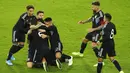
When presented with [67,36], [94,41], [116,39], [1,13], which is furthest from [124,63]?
[1,13]

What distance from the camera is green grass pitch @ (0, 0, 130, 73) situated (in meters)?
9.31

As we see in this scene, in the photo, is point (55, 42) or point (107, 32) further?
point (55, 42)

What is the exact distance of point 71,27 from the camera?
12719 millimetres

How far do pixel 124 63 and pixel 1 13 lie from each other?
21.7 feet

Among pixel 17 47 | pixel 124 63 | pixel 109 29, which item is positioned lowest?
pixel 124 63

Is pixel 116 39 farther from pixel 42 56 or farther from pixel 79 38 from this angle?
pixel 42 56

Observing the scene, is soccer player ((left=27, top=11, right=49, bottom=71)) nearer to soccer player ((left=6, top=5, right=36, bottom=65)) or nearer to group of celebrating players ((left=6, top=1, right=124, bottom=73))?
group of celebrating players ((left=6, top=1, right=124, bottom=73))

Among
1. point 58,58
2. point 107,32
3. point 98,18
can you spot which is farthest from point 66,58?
point 107,32

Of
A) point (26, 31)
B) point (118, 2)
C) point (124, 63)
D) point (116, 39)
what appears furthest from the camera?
point (118, 2)

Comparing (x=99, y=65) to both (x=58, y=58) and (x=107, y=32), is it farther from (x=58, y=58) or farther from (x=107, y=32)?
(x=58, y=58)

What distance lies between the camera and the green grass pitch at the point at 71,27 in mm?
9312

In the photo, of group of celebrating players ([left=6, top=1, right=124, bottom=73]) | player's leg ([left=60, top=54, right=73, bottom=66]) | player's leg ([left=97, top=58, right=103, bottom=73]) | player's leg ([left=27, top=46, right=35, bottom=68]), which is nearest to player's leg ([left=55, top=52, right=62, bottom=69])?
group of celebrating players ([left=6, top=1, right=124, bottom=73])

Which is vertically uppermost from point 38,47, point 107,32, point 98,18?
point 98,18

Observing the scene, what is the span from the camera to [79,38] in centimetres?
1167
